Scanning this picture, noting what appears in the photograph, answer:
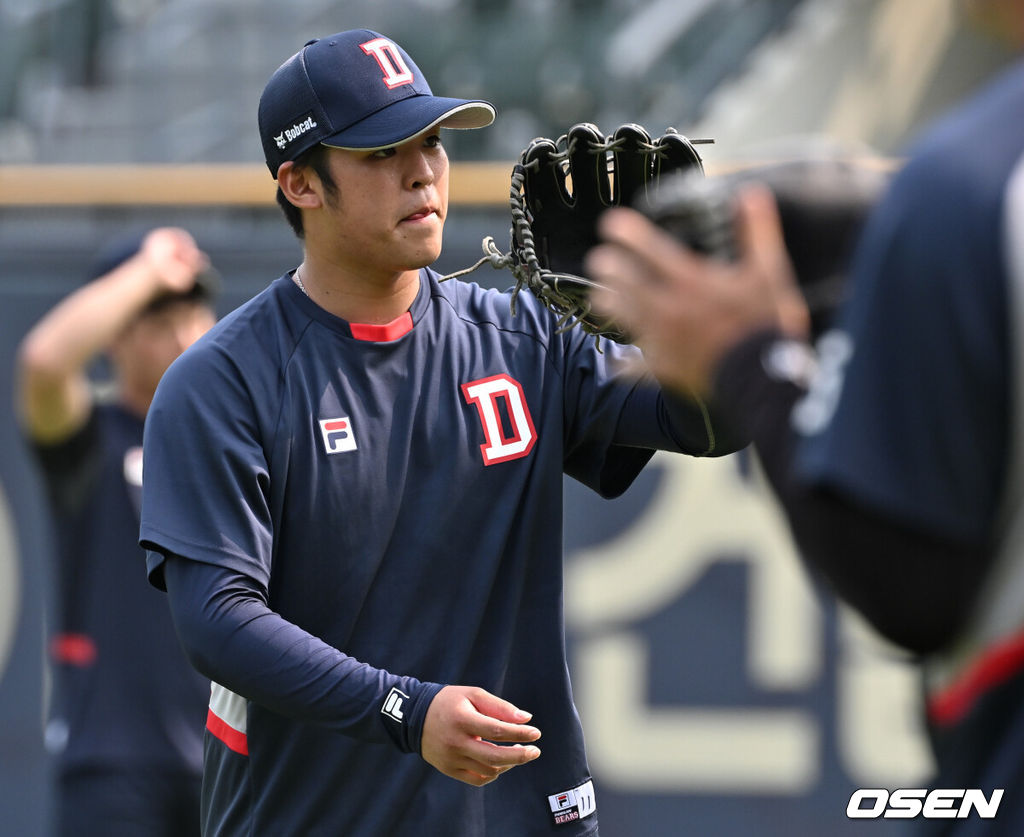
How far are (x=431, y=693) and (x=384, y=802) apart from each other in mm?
275

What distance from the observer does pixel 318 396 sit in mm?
2371

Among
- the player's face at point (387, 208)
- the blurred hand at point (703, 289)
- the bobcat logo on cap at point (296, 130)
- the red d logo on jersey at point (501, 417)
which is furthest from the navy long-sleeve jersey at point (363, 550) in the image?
the blurred hand at point (703, 289)

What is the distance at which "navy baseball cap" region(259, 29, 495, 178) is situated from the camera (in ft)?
8.00

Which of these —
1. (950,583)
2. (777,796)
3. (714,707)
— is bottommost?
(777,796)

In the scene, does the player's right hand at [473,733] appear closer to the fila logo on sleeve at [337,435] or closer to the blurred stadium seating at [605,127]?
the fila logo on sleeve at [337,435]

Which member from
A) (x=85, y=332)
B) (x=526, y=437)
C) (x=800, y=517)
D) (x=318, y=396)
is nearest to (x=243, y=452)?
(x=318, y=396)

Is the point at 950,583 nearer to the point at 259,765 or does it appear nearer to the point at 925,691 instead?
the point at 925,691

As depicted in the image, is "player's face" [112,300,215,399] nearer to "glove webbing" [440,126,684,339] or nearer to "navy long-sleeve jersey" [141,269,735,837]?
"navy long-sleeve jersey" [141,269,735,837]

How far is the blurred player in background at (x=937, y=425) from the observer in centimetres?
119

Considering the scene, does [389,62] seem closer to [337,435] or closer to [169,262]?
[337,435]

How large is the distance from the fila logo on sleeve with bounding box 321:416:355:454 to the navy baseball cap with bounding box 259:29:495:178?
47cm

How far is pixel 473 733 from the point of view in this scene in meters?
2.12

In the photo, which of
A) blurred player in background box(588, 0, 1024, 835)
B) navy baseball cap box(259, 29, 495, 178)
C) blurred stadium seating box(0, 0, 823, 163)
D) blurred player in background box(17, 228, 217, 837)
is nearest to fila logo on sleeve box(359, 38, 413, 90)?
navy baseball cap box(259, 29, 495, 178)

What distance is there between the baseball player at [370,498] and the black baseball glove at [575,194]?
15 centimetres
